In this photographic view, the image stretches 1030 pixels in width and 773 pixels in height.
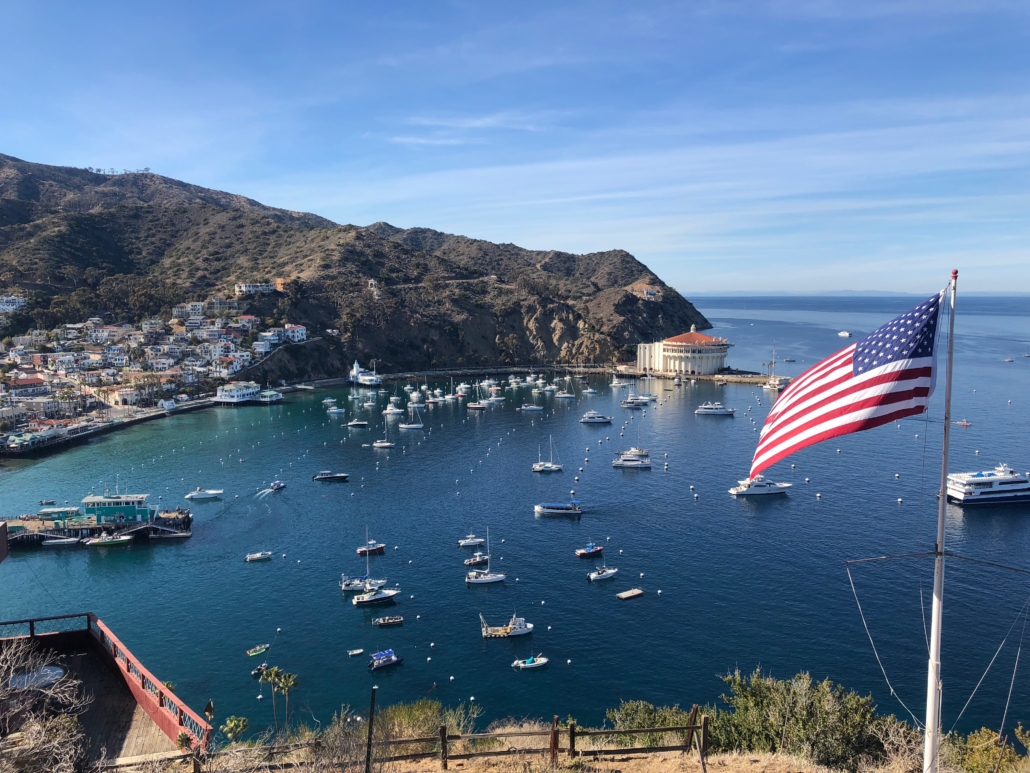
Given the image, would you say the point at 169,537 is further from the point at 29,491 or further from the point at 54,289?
the point at 54,289

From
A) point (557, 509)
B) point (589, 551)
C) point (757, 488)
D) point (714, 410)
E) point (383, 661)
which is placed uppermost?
point (714, 410)

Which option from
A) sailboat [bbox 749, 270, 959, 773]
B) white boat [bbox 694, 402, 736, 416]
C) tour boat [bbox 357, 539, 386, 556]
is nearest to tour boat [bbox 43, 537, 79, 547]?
tour boat [bbox 357, 539, 386, 556]

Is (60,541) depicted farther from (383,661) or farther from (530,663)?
(530,663)

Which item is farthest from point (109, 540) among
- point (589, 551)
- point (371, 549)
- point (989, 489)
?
point (989, 489)

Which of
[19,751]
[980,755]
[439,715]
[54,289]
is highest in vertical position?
[54,289]

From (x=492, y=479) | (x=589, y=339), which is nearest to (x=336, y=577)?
(x=492, y=479)

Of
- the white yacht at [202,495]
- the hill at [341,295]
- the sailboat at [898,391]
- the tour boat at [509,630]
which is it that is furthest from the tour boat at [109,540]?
the hill at [341,295]

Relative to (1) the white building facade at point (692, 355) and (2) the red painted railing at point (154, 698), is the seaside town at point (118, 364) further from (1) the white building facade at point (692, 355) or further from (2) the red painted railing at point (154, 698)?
(2) the red painted railing at point (154, 698)
